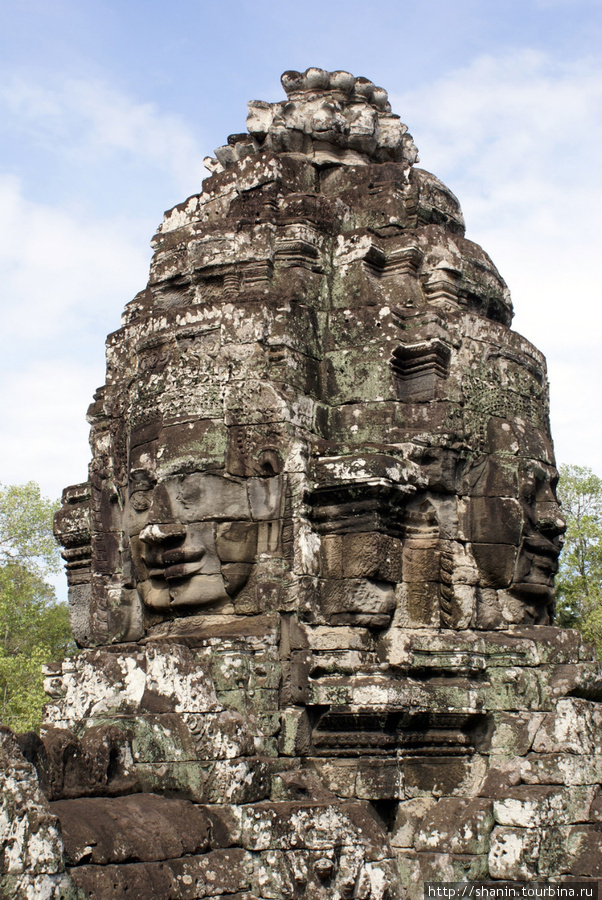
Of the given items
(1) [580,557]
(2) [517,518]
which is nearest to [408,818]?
(2) [517,518]

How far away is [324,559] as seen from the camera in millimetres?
8062

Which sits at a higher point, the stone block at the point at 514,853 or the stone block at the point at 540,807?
the stone block at the point at 540,807

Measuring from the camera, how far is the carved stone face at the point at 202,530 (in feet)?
26.5

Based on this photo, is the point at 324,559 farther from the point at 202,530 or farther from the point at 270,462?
the point at 202,530

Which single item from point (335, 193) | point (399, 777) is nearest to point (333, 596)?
point (399, 777)

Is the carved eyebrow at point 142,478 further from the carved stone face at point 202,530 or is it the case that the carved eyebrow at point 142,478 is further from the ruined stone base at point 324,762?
the ruined stone base at point 324,762

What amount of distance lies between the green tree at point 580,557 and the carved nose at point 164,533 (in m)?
15.7

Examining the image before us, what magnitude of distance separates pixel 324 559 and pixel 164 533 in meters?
1.29

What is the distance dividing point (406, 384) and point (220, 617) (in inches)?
101

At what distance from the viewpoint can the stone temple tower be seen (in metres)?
6.20

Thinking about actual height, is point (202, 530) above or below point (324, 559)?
above

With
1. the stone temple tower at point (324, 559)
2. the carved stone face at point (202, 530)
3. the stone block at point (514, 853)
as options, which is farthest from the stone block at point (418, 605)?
the stone block at point (514, 853)

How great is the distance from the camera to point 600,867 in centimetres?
698

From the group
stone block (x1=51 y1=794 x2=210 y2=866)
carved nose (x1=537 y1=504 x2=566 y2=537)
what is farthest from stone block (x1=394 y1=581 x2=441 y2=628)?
stone block (x1=51 y1=794 x2=210 y2=866)
